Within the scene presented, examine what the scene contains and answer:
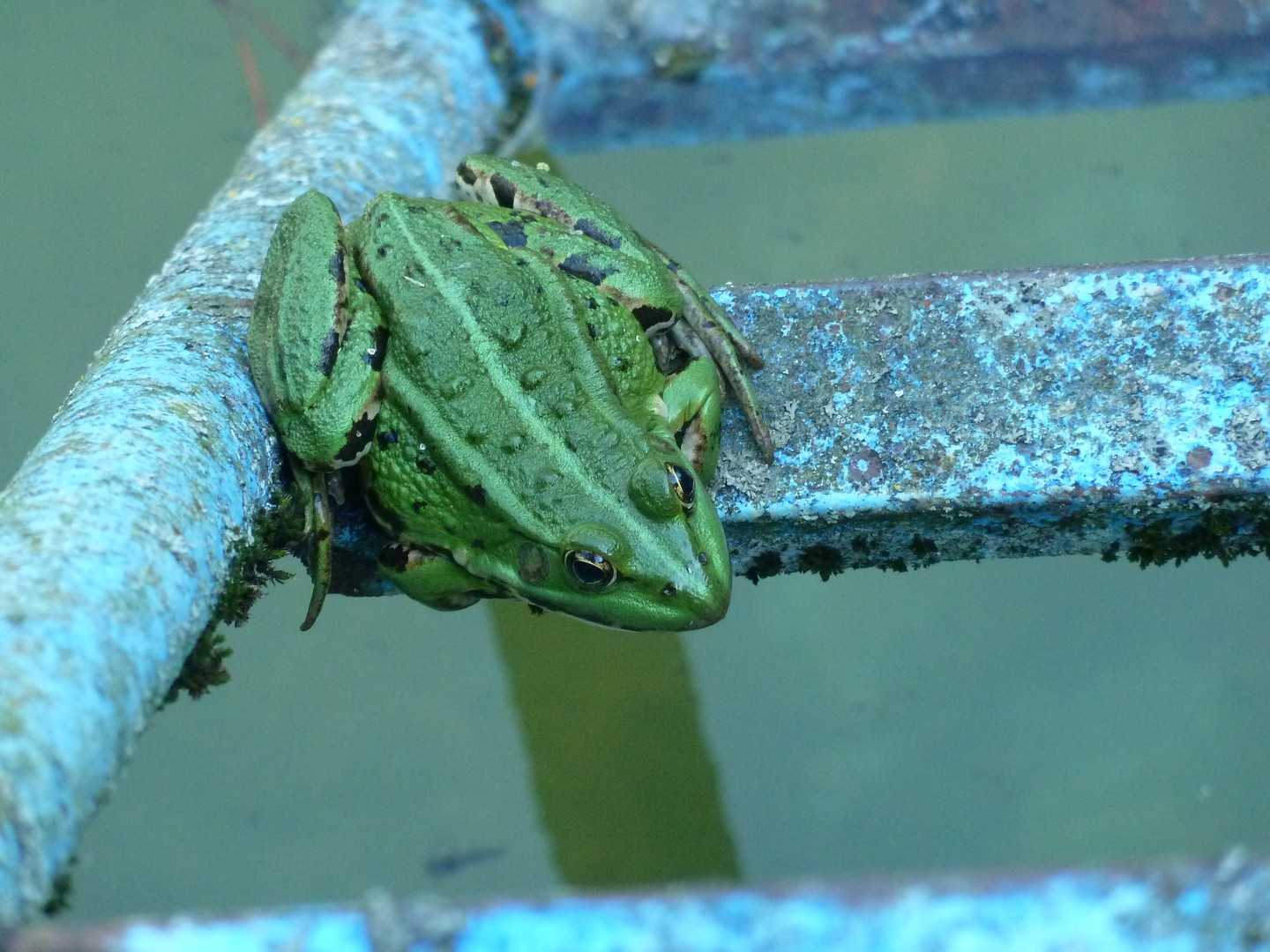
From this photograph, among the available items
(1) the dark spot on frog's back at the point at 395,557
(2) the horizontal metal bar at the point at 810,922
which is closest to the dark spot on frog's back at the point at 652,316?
(1) the dark spot on frog's back at the point at 395,557

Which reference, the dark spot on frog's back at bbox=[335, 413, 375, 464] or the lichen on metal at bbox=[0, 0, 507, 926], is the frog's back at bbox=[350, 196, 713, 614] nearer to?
the dark spot on frog's back at bbox=[335, 413, 375, 464]

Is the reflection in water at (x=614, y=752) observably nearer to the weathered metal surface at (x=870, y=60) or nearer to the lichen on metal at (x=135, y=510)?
the lichen on metal at (x=135, y=510)

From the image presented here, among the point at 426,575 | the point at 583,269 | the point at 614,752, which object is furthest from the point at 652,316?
the point at 614,752

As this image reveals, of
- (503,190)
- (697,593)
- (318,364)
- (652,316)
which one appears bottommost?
(697,593)

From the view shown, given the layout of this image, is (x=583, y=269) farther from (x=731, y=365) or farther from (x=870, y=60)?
(x=870, y=60)

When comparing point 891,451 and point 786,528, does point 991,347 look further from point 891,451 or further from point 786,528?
point 786,528

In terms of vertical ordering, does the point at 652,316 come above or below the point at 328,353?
above

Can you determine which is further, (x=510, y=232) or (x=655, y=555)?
(x=510, y=232)
